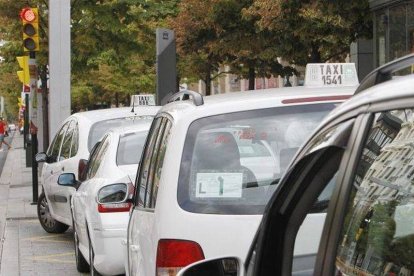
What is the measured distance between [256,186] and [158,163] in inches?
24.9

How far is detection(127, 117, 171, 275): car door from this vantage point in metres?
4.88

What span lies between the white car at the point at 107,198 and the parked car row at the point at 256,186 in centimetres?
1

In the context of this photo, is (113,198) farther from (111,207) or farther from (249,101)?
(249,101)

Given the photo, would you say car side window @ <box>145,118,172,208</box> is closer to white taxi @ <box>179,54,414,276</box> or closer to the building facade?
white taxi @ <box>179,54,414,276</box>

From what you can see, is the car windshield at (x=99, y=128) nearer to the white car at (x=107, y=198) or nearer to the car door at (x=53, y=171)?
the car door at (x=53, y=171)

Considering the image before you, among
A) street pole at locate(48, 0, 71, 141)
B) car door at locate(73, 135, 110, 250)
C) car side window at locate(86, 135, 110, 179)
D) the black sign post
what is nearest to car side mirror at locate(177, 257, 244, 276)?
car door at locate(73, 135, 110, 250)

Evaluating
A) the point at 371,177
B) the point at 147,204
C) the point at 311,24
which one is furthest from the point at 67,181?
the point at 311,24

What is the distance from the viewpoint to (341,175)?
7.54 feet

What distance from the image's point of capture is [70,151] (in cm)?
1174

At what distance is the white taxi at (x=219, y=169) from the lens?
14.7 feet

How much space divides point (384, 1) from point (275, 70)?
8.86 m

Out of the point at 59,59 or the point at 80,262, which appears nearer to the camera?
the point at 80,262

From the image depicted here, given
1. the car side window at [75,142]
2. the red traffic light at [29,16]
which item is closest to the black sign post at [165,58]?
the red traffic light at [29,16]

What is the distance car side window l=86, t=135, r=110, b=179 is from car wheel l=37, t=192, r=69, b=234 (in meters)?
3.98
